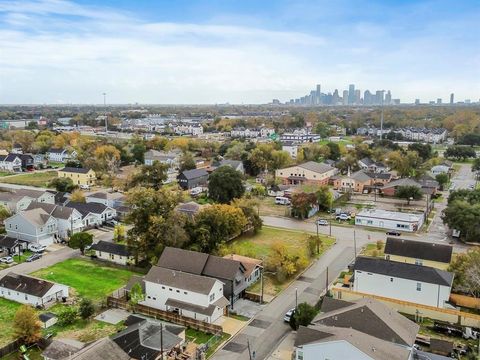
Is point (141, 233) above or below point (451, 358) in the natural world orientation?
above

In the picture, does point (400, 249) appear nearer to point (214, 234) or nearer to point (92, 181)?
point (214, 234)

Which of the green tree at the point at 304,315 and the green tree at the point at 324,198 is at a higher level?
the green tree at the point at 324,198

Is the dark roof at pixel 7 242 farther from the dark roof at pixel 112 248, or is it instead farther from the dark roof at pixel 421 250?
the dark roof at pixel 421 250

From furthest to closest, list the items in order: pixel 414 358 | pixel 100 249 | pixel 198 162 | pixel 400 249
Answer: pixel 198 162 → pixel 100 249 → pixel 400 249 → pixel 414 358

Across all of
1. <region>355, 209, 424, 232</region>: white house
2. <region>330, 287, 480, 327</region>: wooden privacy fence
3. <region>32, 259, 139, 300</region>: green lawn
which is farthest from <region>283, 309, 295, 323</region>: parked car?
<region>355, 209, 424, 232</region>: white house

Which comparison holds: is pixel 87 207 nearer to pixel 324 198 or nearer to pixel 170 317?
pixel 170 317

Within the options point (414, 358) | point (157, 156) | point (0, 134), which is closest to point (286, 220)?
point (414, 358)

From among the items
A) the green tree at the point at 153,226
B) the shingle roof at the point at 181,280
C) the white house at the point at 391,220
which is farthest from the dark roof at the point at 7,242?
the white house at the point at 391,220
